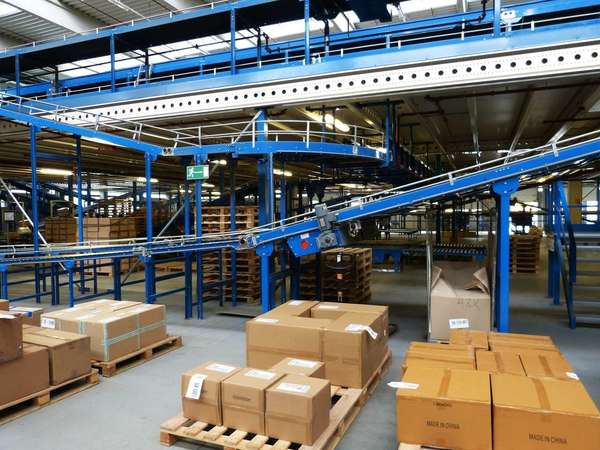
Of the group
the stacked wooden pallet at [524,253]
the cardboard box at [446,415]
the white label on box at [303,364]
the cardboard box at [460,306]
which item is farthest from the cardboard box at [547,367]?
the stacked wooden pallet at [524,253]

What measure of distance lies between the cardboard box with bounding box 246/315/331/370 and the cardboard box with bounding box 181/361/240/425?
75 cm

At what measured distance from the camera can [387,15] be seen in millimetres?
7871

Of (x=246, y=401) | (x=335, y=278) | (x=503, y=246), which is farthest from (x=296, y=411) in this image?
(x=335, y=278)

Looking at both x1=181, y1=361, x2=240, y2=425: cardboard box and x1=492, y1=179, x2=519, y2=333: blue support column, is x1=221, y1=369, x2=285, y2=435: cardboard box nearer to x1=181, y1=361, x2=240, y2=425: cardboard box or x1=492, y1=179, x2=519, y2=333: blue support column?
x1=181, y1=361, x2=240, y2=425: cardboard box

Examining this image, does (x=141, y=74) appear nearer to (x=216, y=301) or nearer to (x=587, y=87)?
(x=216, y=301)

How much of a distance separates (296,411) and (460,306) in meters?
3.36

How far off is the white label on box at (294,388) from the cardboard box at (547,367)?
5.58 feet

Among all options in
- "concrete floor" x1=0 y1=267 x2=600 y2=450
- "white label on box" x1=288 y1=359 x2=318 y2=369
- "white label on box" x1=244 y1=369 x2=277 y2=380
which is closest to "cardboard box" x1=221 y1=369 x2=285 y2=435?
"white label on box" x1=244 y1=369 x2=277 y2=380

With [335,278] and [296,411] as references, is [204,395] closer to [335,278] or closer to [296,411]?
[296,411]

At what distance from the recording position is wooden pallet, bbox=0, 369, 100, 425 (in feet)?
13.1

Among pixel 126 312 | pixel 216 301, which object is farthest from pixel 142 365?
pixel 216 301

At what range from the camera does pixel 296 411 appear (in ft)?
10.2

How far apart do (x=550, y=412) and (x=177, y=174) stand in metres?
15.1

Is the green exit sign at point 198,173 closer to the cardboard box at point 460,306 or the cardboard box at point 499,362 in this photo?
the cardboard box at point 460,306
